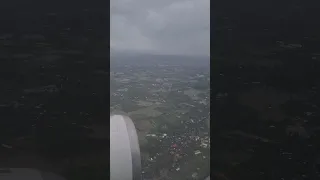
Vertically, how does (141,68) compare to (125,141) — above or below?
above
